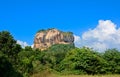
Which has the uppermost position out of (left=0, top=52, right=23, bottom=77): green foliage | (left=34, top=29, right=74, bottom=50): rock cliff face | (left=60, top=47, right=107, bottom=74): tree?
(left=34, top=29, right=74, bottom=50): rock cliff face

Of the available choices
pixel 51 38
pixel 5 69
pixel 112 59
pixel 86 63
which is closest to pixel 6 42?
pixel 86 63

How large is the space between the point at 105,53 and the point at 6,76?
24.6 metres

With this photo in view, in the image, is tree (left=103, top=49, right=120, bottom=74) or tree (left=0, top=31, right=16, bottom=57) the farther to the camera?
tree (left=103, top=49, right=120, bottom=74)

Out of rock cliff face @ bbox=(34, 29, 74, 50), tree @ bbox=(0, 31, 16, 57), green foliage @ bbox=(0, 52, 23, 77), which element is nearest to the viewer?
green foliage @ bbox=(0, 52, 23, 77)

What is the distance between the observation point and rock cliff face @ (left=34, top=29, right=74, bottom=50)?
600ft

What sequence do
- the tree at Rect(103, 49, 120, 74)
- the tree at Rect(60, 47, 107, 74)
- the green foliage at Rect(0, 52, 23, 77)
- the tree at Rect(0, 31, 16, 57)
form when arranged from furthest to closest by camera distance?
the tree at Rect(103, 49, 120, 74) → the tree at Rect(60, 47, 107, 74) → the tree at Rect(0, 31, 16, 57) → the green foliage at Rect(0, 52, 23, 77)

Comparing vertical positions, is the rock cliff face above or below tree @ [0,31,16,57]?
above

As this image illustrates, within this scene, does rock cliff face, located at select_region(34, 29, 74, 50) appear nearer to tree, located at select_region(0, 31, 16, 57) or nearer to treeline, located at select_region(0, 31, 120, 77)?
treeline, located at select_region(0, 31, 120, 77)

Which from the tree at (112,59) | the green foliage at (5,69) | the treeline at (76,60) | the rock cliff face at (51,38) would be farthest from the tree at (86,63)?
the rock cliff face at (51,38)

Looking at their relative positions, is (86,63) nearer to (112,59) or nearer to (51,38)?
(112,59)

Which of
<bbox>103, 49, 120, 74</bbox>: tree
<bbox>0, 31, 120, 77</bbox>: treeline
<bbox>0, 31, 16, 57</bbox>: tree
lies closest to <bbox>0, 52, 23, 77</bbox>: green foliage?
<bbox>0, 31, 120, 77</bbox>: treeline

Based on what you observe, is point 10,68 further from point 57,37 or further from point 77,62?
point 57,37

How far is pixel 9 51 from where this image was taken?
108 ft

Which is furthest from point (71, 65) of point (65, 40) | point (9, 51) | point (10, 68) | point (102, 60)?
point (65, 40)
